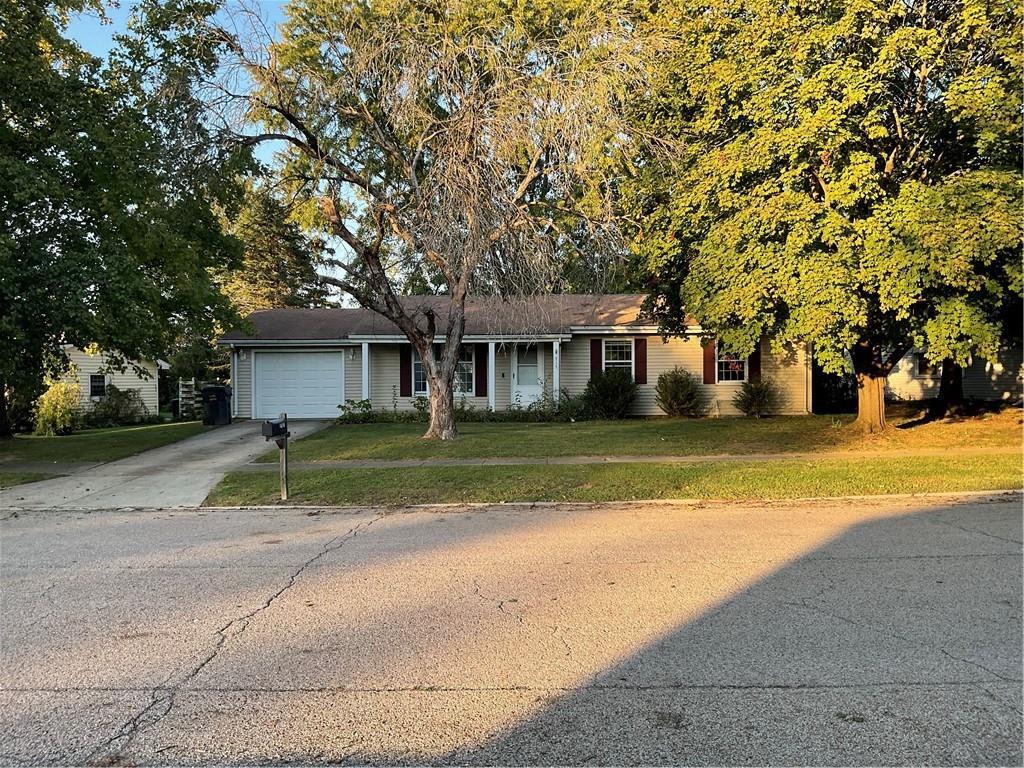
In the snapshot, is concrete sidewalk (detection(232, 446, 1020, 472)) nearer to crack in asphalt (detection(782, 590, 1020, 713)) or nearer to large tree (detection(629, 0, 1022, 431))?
large tree (detection(629, 0, 1022, 431))

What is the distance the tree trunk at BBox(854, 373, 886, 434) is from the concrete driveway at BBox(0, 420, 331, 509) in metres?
13.3

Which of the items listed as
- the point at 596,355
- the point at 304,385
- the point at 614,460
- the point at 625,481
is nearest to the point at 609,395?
the point at 596,355

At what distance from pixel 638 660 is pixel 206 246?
16647 millimetres

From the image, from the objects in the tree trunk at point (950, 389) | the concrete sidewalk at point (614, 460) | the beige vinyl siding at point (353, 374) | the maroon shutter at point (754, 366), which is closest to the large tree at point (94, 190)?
the concrete sidewalk at point (614, 460)

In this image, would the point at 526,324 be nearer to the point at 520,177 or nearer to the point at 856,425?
the point at 520,177

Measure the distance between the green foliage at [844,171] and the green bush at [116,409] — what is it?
74.5 feet

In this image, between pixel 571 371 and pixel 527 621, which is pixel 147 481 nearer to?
pixel 527 621

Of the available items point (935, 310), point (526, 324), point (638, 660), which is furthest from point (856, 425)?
point (638, 660)

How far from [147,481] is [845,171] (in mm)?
12431

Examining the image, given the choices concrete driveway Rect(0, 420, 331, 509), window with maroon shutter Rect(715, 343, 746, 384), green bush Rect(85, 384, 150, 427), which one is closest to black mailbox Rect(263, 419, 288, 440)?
concrete driveway Rect(0, 420, 331, 509)

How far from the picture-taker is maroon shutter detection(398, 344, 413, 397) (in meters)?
22.6

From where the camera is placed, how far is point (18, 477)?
11859 millimetres

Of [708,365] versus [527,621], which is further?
[708,365]

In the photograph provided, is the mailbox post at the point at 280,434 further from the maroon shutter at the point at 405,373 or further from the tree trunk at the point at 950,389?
the tree trunk at the point at 950,389
